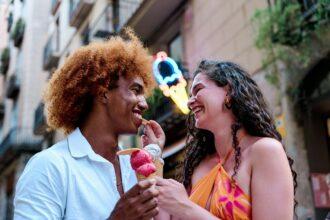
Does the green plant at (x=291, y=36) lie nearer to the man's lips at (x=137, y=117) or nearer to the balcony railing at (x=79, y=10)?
the man's lips at (x=137, y=117)

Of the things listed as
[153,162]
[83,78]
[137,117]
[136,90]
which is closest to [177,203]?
[153,162]

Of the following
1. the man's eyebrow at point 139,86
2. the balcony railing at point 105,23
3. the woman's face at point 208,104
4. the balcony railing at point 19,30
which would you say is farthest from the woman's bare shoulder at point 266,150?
the balcony railing at point 19,30

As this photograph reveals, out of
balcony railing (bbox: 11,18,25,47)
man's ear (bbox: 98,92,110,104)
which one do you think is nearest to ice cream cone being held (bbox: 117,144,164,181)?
man's ear (bbox: 98,92,110,104)

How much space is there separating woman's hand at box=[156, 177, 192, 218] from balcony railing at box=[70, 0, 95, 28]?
1688cm

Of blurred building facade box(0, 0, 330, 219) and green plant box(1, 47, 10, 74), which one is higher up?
green plant box(1, 47, 10, 74)

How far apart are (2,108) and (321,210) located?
25321mm

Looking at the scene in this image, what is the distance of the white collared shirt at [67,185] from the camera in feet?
6.60

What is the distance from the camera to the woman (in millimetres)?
2348

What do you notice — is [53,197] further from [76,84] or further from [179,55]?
[179,55]

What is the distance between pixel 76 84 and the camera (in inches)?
99.4

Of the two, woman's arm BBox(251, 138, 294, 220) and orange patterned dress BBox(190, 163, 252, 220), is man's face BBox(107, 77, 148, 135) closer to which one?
→ orange patterned dress BBox(190, 163, 252, 220)

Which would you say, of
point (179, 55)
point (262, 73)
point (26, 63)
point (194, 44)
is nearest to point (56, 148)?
point (262, 73)

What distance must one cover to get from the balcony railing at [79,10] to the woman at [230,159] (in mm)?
16179

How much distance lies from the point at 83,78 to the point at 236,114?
0.87 meters
